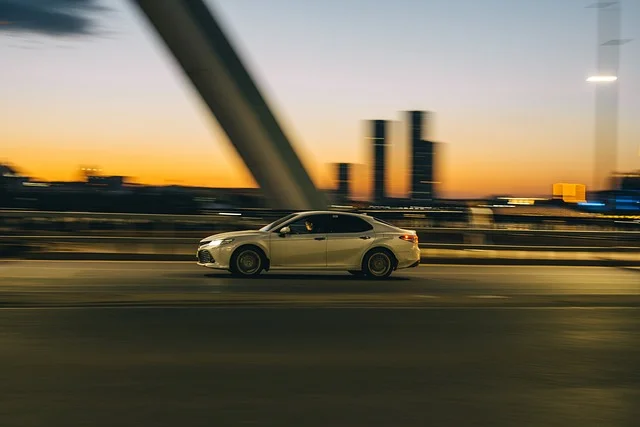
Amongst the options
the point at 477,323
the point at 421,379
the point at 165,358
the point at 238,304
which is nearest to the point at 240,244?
the point at 238,304

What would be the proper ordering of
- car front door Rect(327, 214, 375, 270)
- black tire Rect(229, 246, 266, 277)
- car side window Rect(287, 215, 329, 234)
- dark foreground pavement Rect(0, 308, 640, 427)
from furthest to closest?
car side window Rect(287, 215, 329, 234) → car front door Rect(327, 214, 375, 270) → black tire Rect(229, 246, 266, 277) → dark foreground pavement Rect(0, 308, 640, 427)

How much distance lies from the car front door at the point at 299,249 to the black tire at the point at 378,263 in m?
0.92

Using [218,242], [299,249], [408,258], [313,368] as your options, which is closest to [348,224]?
[299,249]

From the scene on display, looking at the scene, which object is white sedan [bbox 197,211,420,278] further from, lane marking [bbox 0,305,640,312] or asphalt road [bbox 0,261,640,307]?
lane marking [bbox 0,305,640,312]

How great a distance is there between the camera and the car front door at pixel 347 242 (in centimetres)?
1819

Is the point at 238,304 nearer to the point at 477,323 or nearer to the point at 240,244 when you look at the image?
the point at 477,323

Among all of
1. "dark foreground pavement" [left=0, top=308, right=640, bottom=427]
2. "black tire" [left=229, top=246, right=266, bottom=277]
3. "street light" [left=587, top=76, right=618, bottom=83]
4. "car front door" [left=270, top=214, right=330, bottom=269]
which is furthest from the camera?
"street light" [left=587, top=76, right=618, bottom=83]

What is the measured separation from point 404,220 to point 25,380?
20.6 metres

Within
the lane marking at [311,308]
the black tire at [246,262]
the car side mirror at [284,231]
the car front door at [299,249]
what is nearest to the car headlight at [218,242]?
the black tire at [246,262]

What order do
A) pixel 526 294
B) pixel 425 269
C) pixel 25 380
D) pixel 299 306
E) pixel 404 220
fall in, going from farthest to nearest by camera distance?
pixel 404 220 < pixel 425 269 < pixel 526 294 < pixel 299 306 < pixel 25 380

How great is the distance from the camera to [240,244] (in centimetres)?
1786

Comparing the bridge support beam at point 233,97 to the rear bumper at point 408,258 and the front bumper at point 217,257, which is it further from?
the rear bumper at point 408,258

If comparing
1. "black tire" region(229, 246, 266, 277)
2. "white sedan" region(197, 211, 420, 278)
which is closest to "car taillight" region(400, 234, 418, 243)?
"white sedan" region(197, 211, 420, 278)

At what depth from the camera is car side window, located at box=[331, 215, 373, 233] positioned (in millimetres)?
18422
